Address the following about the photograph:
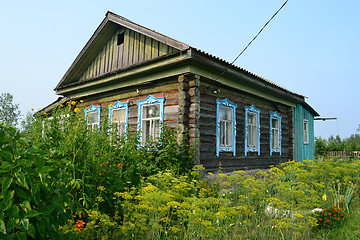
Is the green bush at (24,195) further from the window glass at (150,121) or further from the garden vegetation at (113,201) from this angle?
the window glass at (150,121)

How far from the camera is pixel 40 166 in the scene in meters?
2.31

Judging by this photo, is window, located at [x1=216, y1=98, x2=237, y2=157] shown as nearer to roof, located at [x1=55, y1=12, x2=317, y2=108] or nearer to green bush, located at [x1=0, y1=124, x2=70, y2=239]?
roof, located at [x1=55, y1=12, x2=317, y2=108]

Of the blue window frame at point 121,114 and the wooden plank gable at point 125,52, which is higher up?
the wooden plank gable at point 125,52

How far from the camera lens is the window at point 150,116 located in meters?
8.34

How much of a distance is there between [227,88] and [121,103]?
3794 millimetres

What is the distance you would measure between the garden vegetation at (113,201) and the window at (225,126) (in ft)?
5.73

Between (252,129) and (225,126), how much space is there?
6.41 feet

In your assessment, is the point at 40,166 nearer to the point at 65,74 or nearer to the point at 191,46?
the point at 191,46

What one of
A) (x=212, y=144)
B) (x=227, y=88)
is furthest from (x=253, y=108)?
(x=212, y=144)

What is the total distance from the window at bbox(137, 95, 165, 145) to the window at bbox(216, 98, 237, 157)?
1.80 metres

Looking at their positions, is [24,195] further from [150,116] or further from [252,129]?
[252,129]

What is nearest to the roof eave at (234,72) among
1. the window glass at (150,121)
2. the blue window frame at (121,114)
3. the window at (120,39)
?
the window glass at (150,121)

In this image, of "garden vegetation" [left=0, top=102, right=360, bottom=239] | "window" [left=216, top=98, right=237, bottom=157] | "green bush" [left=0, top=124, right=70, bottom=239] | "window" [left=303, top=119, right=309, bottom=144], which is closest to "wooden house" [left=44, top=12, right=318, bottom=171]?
"window" [left=216, top=98, right=237, bottom=157]

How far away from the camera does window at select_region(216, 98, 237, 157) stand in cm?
836
